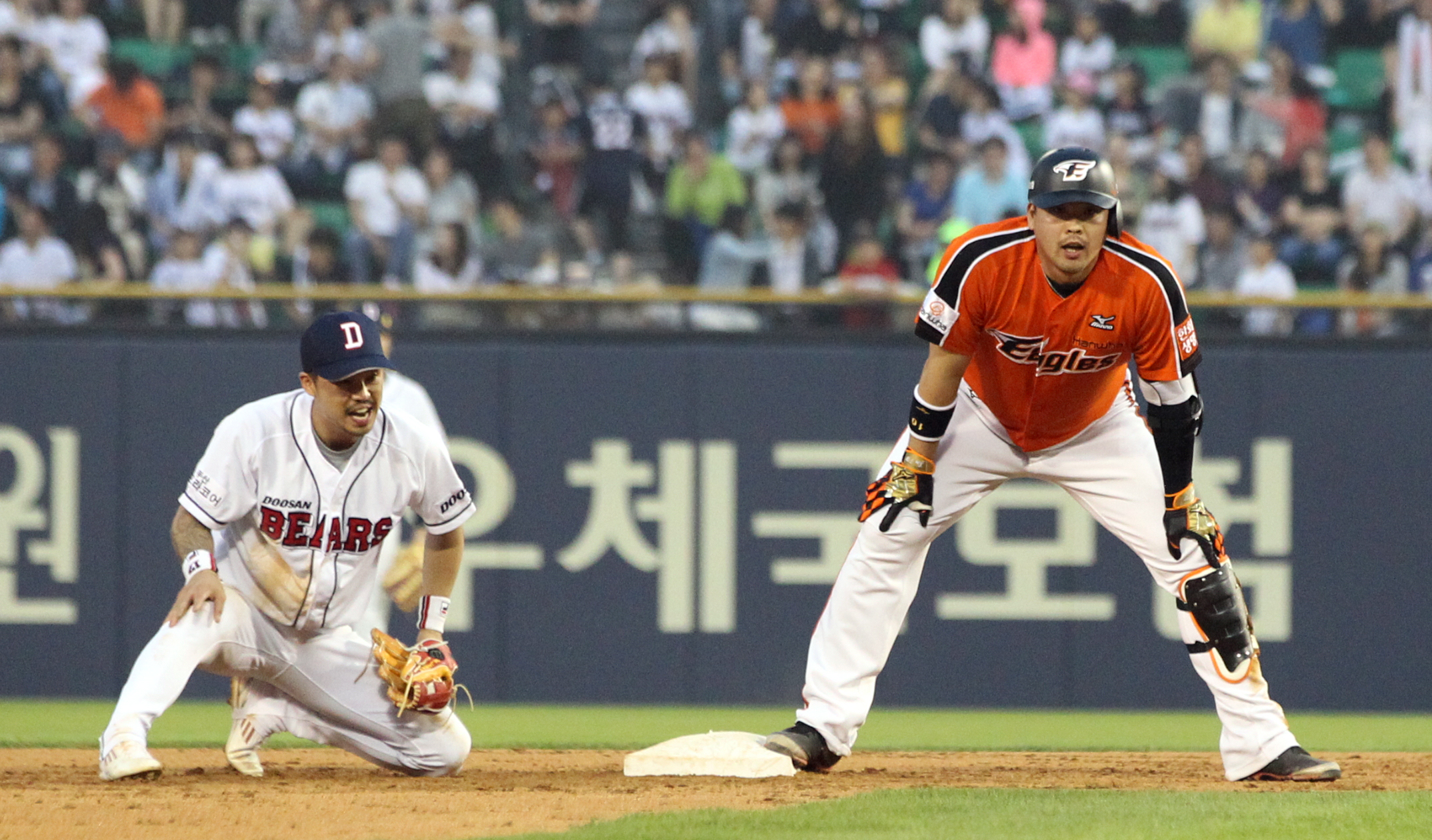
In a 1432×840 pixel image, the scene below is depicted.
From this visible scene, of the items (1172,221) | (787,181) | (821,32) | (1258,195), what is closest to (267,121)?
(787,181)

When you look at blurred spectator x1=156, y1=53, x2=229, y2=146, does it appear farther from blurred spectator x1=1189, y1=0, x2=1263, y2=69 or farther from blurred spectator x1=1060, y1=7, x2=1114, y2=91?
blurred spectator x1=1189, y1=0, x2=1263, y2=69

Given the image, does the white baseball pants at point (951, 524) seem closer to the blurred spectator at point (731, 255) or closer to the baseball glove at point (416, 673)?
the baseball glove at point (416, 673)

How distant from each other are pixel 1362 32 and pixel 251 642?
10.4 metres

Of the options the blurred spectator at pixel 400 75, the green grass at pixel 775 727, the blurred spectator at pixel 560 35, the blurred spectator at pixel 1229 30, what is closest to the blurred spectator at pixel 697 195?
the blurred spectator at pixel 560 35

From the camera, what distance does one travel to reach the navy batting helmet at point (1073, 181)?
5441mm

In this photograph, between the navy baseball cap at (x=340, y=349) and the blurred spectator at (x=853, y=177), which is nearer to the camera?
Answer: the navy baseball cap at (x=340, y=349)

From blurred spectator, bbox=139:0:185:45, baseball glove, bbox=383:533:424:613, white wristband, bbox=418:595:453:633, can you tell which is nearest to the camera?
white wristband, bbox=418:595:453:633

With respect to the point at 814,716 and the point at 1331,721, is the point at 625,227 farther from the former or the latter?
the point at 814,716

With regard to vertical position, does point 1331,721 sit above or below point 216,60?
below

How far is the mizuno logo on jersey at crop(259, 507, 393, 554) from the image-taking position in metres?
5.95

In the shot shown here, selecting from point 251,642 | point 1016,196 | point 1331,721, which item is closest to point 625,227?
point 1016,196

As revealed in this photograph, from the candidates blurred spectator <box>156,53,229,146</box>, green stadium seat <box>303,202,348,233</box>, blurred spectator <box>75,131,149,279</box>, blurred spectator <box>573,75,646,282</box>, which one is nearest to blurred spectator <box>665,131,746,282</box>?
blurred spectator <box>573,75,646,282</box>

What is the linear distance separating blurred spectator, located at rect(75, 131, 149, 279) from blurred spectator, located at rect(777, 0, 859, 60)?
4.70m

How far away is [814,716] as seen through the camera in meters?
6.02
